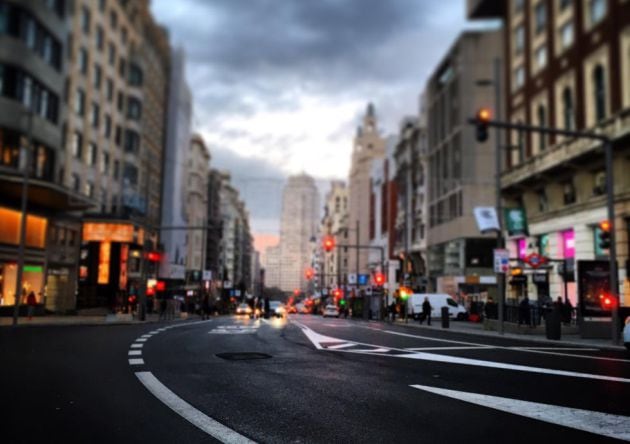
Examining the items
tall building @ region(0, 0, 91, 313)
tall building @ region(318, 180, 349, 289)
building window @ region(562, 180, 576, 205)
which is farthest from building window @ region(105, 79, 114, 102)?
tall building @ region(318, 180, 349, 289)

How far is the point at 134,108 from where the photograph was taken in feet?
192

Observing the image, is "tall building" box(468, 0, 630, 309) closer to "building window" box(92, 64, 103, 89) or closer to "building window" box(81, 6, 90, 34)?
"building window" box(81, 6, 90, 34)

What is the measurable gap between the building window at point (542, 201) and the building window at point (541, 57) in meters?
7.64

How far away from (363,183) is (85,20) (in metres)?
87.0

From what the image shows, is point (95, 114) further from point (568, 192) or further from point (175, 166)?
point (568, 192)

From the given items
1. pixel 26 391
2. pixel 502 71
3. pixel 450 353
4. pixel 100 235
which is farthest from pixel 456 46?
pixel 26 391

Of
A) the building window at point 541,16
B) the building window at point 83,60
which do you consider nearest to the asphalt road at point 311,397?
the building window at point 541,16

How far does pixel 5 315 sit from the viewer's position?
34531 millimetres

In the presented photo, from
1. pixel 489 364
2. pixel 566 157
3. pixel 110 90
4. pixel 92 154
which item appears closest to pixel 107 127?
pixel 110 90

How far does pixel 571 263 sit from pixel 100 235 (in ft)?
118

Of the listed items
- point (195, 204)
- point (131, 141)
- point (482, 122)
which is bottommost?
point (482, 122)

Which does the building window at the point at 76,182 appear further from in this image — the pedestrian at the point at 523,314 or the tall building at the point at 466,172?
the pedestrian at the point at 523,314

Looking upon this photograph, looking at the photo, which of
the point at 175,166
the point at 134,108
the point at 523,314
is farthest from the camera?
the point at 175,166

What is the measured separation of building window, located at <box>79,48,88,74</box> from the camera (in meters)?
47.6
